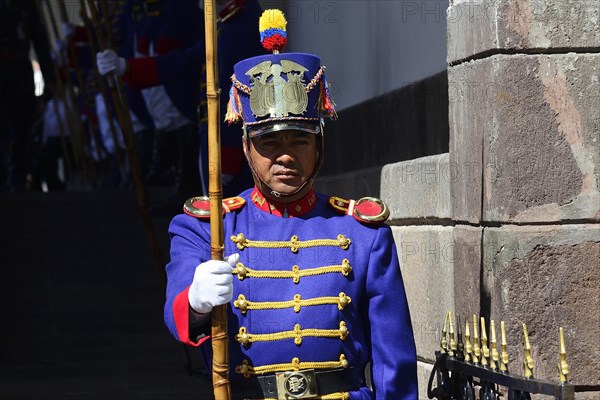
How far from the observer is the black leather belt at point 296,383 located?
163 inches

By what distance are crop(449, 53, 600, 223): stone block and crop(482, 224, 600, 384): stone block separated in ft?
0.24

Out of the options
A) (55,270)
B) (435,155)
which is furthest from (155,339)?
(435,155)

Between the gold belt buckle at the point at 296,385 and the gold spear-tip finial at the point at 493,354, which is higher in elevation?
the gold spear-tip finial at the point at 493,354

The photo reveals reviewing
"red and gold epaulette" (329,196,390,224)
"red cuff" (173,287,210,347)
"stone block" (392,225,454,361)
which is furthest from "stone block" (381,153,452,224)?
"red cuff" (173,287,210,347)

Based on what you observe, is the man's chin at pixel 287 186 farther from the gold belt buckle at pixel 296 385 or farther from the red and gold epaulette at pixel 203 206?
the gold belt buckle at pixel 296 385

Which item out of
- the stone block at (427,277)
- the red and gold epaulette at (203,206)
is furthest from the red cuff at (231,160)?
the red and gold epaulette at (203,206)

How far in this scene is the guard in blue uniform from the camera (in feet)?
13.6

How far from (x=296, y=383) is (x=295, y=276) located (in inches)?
12.0

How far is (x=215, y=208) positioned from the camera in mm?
4047

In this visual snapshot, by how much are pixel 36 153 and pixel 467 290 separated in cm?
1326

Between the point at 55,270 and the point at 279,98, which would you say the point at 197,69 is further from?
the point at 279,98

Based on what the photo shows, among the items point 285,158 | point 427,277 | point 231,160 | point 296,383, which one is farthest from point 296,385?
point 231,160

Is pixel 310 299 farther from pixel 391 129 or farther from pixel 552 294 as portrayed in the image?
pixel 391 129

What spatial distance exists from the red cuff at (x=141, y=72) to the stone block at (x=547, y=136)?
4406 mm
